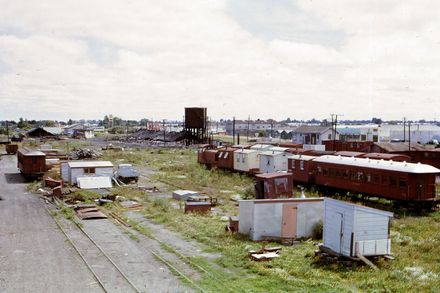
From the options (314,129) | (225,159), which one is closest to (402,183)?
(225,159)

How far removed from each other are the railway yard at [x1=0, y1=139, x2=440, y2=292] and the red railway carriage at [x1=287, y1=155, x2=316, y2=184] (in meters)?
6.51

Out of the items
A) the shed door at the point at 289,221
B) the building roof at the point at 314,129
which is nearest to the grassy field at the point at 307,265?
the shed door at the point at 289,221

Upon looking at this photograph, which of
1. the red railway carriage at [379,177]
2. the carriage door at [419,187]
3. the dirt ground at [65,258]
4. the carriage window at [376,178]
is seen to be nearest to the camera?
the dirt ground at [65,258]

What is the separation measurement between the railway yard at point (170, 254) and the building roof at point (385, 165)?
2.82 metres

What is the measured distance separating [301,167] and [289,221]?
63.9ft

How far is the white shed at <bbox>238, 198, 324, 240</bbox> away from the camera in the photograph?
23.2m

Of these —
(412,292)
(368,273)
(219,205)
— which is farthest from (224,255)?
(219,205)

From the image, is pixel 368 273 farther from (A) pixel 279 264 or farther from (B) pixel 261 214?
(B) pixel 261 214

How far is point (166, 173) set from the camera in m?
55.3

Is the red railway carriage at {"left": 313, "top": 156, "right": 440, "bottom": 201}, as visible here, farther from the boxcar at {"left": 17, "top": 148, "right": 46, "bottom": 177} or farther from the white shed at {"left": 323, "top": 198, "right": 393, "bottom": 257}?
the boxcar at {"left": 17, "top": 148, "right": 46, "bottom": 177}

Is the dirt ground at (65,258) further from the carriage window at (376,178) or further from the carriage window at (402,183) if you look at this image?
the carriage window at (376,178)

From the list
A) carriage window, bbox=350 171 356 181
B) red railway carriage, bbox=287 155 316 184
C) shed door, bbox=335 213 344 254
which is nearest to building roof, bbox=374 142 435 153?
red railway carriage, bbox=287 155 316 184

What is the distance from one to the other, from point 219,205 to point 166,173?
73.2 feet

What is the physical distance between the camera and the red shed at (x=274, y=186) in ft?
107
